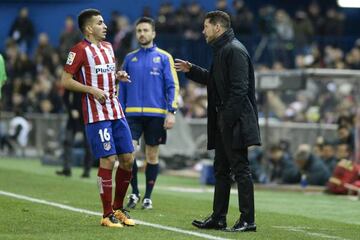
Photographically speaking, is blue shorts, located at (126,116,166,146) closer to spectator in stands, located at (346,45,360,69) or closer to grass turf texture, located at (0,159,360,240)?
grass turf texture, located at (0,159,360,240)

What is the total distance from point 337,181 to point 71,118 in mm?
5267

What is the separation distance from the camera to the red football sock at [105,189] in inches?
458

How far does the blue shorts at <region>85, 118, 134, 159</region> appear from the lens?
11594 millimetres

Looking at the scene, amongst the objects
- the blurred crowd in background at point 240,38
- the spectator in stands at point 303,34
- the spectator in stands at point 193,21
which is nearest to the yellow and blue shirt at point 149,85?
the blurred crowd in background at point 240,38

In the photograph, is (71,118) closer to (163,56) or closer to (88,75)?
(163,56)

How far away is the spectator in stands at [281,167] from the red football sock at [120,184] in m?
8.52

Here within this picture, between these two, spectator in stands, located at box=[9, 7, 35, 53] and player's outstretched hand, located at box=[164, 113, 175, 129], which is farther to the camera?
spectator in stands, located at box=[9, 7, 35, 53]

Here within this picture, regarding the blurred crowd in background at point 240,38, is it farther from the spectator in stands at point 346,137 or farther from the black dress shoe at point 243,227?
the black dress shoe at point 243,227

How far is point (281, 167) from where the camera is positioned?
2055cm

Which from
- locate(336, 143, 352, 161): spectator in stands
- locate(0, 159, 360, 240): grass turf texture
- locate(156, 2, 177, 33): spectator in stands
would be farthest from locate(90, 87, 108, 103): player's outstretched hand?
locate(156, 2, 177, 33): spectator in stands

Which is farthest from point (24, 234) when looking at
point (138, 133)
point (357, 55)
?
point (357, 55)

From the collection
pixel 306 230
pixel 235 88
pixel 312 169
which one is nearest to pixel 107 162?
pixel 235 88

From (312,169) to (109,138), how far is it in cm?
917

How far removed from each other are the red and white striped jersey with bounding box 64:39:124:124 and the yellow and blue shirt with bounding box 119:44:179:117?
2.30 metres
